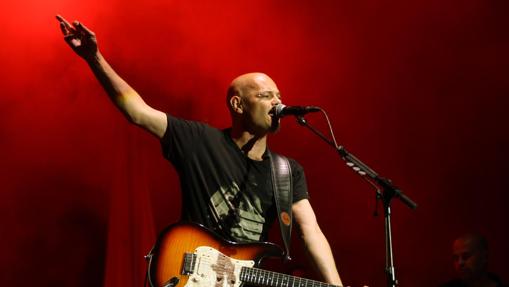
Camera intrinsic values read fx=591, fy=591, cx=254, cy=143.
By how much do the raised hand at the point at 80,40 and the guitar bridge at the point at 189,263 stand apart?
108cm

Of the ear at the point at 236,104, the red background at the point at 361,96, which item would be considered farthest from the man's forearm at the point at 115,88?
→ the red background at the point at 361,96

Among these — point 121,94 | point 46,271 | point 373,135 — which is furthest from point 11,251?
point 373,135

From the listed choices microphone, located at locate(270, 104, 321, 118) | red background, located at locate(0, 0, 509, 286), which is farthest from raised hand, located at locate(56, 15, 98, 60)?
red background, located at locate(0, 0, 509, 286)

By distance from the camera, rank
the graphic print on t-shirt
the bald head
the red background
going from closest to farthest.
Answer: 1. the graphic print on t-shirt
2. the bald head
3. the red background

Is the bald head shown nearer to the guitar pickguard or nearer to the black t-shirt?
the black t-shirt

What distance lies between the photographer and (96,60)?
9.48ft

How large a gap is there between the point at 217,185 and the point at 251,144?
46 cm

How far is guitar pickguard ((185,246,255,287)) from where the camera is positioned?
9.43 ft

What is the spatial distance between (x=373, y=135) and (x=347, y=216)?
31.8 inches

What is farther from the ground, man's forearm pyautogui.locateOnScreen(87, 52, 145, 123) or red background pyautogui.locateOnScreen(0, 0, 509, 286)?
red background pyautogui.locateOnScreen(0, 0, 509, 286)

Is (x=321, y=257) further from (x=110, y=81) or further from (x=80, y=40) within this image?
(x=80, y=40)

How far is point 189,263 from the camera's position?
2887 mm

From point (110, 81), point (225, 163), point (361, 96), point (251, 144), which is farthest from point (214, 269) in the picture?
point (361, 96)

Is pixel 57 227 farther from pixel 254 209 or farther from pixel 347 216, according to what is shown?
pixel 347 216
